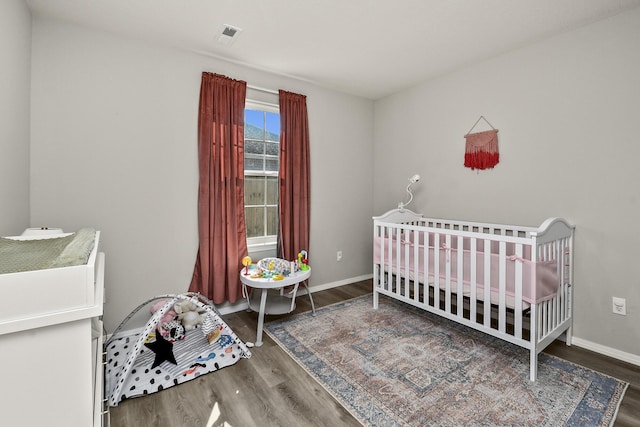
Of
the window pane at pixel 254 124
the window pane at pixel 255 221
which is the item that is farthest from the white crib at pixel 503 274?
the window pane at pixel 254 124

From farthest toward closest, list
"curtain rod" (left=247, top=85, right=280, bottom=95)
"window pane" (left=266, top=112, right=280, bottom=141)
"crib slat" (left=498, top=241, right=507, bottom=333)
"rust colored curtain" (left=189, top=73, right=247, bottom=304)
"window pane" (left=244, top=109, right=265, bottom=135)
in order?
"window pane" (left=266, top=112, right=280, bottom=141)
"window pane" (left=244, top=109, right=265, bottom=135)
"curtain rod" (left=247, top=85, right=280, bottom=95)
"rust colored curtain" (left=189, top=73, right=247, bottom=304)
"crib slat" (left=498, top=241, right=507, bottom=333)

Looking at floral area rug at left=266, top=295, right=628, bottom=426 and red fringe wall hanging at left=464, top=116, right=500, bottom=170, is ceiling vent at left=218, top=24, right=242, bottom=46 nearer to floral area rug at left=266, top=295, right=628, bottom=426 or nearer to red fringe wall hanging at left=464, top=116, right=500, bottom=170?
red fringe wall hanging at left=464, top=116, right=500, bottom=170

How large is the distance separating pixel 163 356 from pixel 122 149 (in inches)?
59.4

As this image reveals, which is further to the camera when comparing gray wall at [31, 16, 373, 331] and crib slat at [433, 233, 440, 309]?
crib slat at [433, 233, 440, 309]

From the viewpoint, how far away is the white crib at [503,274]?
1.84 m

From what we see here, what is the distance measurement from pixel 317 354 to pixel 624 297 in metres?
2.08

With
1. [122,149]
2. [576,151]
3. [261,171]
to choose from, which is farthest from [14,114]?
[576,151]

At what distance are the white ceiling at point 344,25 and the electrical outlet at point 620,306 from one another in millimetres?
1891

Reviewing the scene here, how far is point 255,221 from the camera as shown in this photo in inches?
119

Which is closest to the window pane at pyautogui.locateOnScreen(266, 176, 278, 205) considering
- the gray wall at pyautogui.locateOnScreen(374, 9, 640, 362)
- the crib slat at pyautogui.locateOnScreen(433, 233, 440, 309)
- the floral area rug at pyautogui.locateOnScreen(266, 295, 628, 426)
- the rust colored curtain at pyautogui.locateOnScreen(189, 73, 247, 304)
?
the rust colored curtain at pyautogui.locateOnScreen(189, 73, 247, 304)

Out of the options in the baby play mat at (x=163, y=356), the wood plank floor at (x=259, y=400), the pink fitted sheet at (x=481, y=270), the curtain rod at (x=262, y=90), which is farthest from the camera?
the curtain rod at (x=262, y=90)

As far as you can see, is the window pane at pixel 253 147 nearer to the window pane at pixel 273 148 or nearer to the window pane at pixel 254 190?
the window pane at pixel 273 148

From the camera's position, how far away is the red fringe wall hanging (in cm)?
→ 261

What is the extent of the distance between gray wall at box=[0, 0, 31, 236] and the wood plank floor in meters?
1.20
